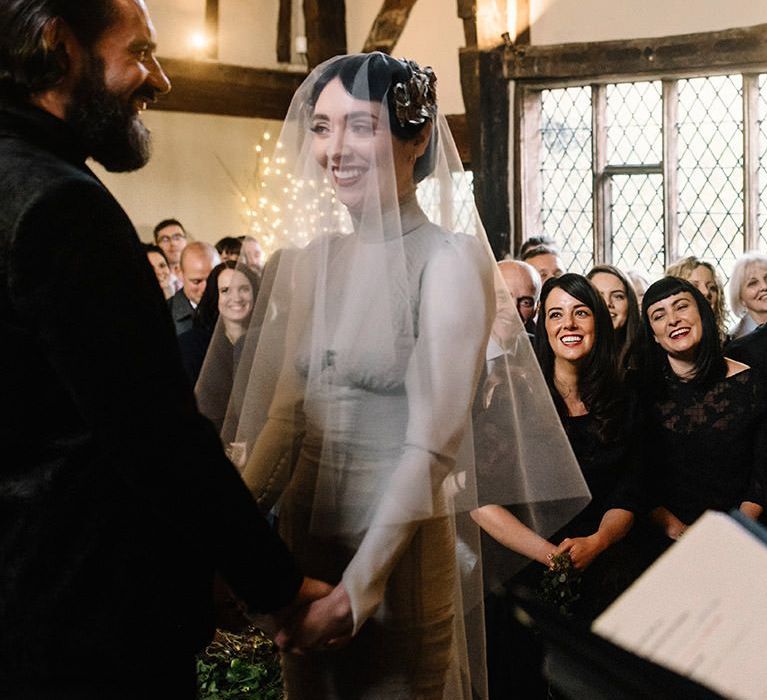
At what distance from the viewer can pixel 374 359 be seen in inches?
68.0

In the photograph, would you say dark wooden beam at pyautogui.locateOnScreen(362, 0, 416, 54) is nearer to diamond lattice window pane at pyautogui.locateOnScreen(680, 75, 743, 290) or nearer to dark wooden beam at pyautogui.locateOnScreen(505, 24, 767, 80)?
dark wooden beam at pyautogui.locateOnScreen(505, 24, 767, 80)

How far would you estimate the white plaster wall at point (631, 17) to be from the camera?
20.3ft

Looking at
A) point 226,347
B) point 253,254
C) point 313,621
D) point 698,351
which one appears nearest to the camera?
point 313,621

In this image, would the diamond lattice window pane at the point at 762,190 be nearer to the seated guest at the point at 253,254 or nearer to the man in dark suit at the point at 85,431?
the seated guest at the point at 253,254

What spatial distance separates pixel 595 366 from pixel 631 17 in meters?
4.28

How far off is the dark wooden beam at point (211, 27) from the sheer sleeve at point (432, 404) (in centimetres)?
809

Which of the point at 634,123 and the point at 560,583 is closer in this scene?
the point at 560,583

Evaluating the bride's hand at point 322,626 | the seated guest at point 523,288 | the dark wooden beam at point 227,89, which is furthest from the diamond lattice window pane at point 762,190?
the bride's hand at point 322,626

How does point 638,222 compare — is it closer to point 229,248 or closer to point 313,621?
point 229,248

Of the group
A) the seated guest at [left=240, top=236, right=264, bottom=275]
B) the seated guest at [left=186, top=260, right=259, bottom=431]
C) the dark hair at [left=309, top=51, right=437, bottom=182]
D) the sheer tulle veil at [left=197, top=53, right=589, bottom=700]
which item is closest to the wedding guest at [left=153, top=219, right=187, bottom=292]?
the seated guest at [left=240, top=236, right=264, bottom=275]

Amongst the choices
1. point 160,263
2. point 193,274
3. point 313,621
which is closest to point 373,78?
point 313,621

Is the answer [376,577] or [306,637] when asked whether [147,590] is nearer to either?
[306,637]

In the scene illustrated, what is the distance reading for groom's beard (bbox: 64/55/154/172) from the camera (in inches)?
54.6

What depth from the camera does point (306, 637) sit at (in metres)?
1.52
